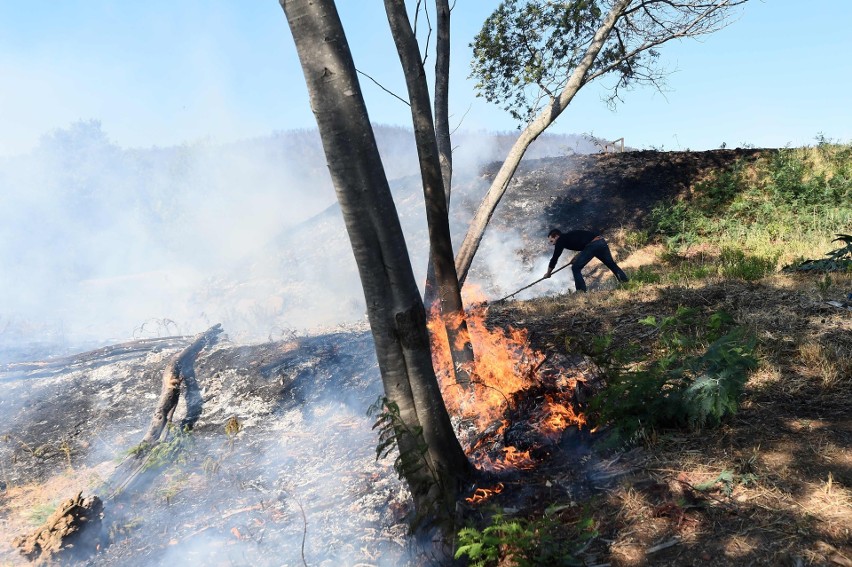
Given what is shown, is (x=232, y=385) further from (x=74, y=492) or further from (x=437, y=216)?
(x=437, y=216)

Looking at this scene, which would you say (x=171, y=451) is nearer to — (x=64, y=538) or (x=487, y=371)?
(x=64, y=538)

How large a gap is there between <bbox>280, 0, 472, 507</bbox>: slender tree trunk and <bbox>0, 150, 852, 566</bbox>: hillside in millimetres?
472

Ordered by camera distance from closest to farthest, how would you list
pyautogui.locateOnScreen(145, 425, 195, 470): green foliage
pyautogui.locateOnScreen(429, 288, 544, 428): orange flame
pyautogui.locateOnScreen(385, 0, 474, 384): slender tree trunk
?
pyautogui.locateOnScreen(429, 288, 544, 428): orange flame
pyautogui.locateOnScreen(385, 0, 474, 384): slender tree trunk
pyautogui.locateOnScreen(145, 425, 195, 470): green foliage

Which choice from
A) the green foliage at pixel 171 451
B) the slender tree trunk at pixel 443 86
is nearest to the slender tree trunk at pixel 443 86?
the slender tree trunk at pixel 443 86

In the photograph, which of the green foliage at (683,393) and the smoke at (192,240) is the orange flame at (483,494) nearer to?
the green foliage at (683,393)

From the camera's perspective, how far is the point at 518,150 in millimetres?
6516

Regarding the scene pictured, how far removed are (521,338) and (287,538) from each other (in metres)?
3.05

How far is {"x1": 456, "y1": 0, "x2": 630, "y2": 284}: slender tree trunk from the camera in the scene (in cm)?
606

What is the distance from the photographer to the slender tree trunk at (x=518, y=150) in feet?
19.9

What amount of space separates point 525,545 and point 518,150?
516 cm

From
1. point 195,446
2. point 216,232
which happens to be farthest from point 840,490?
point 216,232

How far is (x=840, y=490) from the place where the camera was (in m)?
2.39

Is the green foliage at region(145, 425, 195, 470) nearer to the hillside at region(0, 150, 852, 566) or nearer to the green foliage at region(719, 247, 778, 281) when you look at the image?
the hillside at region(0, 150, 852, 566)

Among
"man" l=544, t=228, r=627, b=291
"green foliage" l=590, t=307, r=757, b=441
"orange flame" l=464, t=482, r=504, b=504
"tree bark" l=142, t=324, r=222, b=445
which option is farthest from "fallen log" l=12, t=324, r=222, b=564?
"man" l=544, t=228, r=627, b=291
